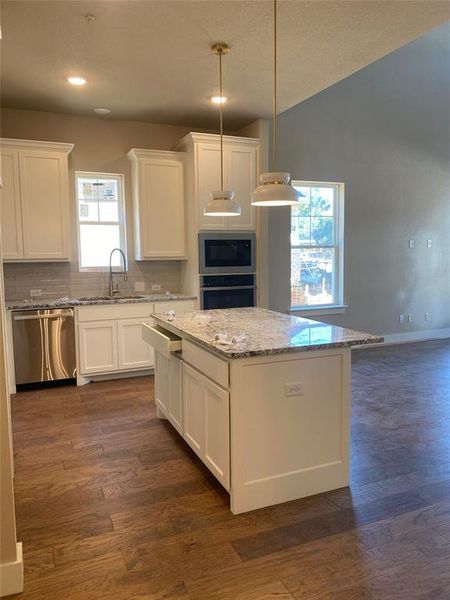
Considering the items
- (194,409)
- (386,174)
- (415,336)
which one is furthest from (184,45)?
(415,336)

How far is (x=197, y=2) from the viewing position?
283 cm

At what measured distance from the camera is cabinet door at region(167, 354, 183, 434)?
3092mm

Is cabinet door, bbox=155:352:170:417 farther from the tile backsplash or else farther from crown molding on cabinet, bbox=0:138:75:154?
crown molding on cabinet, bbox=0:138:75:154

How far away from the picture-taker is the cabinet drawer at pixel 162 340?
9.80 feet

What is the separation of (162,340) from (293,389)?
107 centimetres

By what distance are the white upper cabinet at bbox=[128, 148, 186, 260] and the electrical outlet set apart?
313 cm

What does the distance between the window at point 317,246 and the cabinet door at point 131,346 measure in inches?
85.2

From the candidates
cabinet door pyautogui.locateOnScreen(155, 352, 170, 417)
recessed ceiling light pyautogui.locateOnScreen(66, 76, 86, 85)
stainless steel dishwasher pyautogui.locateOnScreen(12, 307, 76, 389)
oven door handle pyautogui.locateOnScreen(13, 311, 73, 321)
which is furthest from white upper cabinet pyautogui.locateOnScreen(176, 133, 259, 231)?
cabinet door pyautogui.locateOnScreen(155, 352, 170, 417)

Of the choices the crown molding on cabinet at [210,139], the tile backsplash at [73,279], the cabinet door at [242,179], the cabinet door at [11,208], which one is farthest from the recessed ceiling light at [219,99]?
the cabinet door at [11,208]

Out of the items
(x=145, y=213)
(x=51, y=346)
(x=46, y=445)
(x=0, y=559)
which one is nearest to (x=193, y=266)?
(x=145, y=213)

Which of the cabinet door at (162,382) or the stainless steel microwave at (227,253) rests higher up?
the stainless steel microwave at (227,253)

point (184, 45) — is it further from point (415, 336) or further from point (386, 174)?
point (415, 336)

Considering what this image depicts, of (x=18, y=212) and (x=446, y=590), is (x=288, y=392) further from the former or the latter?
(x=18, y=212)

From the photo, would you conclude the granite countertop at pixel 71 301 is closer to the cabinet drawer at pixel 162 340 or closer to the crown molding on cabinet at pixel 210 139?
the cabinet drawer at pixel 162 340
